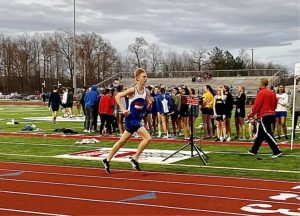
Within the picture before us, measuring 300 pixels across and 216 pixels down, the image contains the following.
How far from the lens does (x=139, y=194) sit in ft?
26.8

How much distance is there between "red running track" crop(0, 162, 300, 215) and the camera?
704 centimetres

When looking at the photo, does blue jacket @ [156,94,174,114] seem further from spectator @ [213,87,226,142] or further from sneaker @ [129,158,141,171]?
sneaker @ [129,158,141,171]

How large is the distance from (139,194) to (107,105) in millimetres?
11221

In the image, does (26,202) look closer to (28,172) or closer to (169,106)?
(28,172)

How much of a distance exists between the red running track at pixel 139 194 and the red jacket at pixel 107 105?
27.9ft

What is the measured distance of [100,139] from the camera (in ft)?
58.7

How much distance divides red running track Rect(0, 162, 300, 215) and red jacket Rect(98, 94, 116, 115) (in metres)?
8.51

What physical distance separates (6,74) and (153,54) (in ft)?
104

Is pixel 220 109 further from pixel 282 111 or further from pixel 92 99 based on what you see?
pixel 92 99

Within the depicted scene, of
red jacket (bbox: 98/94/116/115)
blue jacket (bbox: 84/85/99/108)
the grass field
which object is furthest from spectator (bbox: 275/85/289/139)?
blue jacket (bbox: 84/85/99/108)

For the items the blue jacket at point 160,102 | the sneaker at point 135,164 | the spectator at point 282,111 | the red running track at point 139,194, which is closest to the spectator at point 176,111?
the blue jacket at point 160,102

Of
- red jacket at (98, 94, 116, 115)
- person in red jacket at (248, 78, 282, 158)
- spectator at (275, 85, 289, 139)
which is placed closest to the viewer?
person in red jacket at (248, 78, 282, 158)

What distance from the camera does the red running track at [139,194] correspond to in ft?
23.1

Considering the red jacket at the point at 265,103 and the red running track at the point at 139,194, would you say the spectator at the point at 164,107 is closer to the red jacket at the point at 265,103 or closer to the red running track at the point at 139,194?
the red jacket at the point at 265,103
